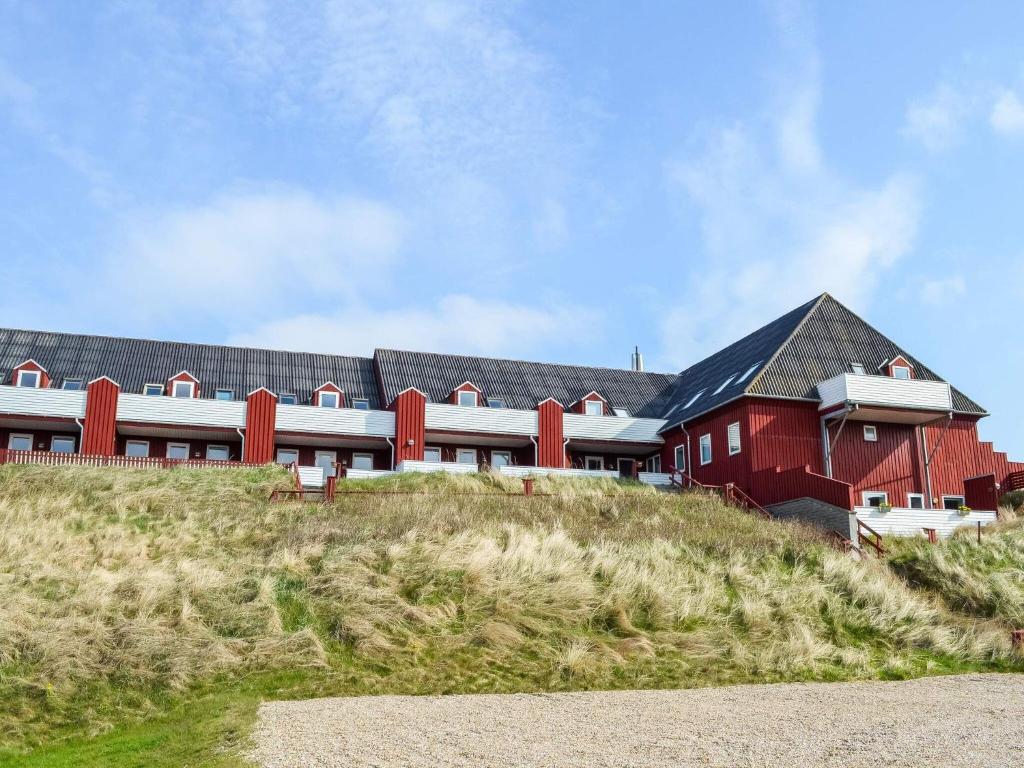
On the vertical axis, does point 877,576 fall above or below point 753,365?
below

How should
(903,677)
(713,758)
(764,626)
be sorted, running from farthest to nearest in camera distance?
1. (764,626)
2. (903,677)
3. (713,758)

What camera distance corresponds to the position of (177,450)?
130 ft

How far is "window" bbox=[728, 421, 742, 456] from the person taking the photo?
35750mm

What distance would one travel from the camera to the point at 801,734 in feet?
41.1

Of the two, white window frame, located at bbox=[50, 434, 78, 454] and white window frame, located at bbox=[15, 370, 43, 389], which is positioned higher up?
white window frame, located at bbox=[15, 370, 43, 389]

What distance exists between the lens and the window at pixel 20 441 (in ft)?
124

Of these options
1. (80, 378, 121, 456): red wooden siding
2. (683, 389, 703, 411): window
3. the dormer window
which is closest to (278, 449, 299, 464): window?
(80, 378, 121, 456): red wooden siding

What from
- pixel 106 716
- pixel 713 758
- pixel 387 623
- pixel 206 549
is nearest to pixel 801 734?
pixel 713 758

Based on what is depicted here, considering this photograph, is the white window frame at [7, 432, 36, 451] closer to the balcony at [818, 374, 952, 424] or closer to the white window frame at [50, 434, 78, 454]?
the white window frame at [50, 434, 78, 454]

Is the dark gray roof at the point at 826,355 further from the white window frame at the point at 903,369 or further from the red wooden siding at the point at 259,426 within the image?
the red wooden siding at the point at 259,426

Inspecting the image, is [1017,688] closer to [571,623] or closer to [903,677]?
[903,677]

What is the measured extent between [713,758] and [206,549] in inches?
534

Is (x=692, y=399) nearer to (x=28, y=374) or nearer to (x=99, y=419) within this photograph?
(x=99, y=419)

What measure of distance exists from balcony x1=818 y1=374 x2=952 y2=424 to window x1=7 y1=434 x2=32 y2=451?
1207 inches
